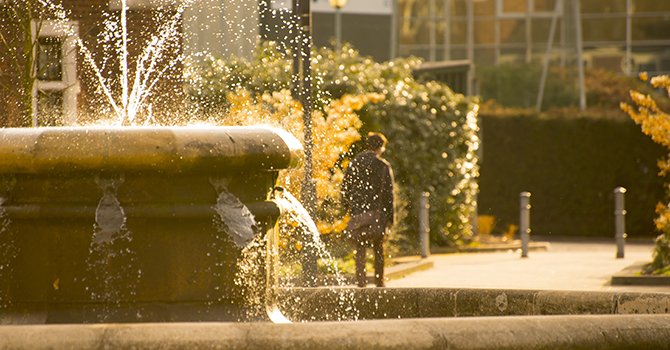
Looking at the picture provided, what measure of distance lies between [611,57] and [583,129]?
52.9ft

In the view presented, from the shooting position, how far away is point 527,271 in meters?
11.0

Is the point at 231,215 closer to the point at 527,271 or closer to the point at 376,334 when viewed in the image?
the point at 376,334

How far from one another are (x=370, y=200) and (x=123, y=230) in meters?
4.66

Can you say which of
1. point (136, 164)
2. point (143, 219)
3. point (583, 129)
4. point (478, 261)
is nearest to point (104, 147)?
point (136, 164)

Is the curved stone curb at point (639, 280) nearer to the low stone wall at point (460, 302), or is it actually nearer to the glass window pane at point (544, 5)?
the low stone wall at point (460, 302)

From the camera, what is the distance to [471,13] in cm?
3447

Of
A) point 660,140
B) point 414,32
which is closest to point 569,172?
point 660,140

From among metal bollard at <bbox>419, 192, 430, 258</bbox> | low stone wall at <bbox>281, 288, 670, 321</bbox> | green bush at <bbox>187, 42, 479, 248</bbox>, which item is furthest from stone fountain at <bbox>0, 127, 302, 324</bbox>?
metal bollard at <bbox>419, 192, 430, 258</bbox>

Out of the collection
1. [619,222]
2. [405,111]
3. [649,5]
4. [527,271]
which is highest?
[649,5]

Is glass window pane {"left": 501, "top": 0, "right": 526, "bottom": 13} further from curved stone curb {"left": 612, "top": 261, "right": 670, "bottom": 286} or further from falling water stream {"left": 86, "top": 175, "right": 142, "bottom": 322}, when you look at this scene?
falling water stream {"left": 86, "top": 175, "right": 142, "bottom": 322}

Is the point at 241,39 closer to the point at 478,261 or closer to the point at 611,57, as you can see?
the point at 478,261

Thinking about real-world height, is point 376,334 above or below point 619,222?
above

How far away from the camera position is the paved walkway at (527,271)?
30.0ft

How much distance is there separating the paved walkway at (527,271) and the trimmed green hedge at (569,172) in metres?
4.29
